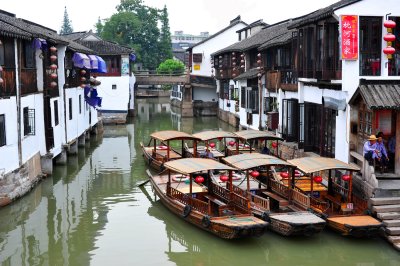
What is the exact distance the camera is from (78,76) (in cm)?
3472

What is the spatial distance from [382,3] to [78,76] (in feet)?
70.8

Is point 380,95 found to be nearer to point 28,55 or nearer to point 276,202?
point 276,202

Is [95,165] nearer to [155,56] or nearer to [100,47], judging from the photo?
[100,47]

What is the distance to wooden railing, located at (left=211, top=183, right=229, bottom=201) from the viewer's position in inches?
718

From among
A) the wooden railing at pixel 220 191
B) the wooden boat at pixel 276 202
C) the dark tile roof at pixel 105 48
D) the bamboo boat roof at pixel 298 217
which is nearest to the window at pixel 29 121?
the wooden railing at pixel 220 191

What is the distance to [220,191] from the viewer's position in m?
18.6

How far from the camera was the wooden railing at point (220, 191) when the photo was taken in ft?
59.8

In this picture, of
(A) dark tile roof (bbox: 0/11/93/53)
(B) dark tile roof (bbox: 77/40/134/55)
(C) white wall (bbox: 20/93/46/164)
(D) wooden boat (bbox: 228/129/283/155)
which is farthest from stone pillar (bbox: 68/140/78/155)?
(B) dark tile roof (bbox: 77/40/134/55)

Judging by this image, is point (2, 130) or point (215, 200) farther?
point (2, 130)

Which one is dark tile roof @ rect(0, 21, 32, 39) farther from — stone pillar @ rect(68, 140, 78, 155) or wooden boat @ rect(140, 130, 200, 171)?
stone pillar @ rect(68, 140, 78, 155)

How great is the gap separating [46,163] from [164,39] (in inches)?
2480

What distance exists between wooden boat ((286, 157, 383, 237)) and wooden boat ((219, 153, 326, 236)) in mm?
505

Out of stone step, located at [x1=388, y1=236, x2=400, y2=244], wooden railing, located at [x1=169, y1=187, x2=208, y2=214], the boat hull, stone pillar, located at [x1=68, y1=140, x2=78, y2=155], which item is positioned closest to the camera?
stone step, located at [x1=388, y1=236, x2=400, y2=244]

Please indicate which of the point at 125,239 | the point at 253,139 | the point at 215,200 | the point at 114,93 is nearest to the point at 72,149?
the point at 253,139
